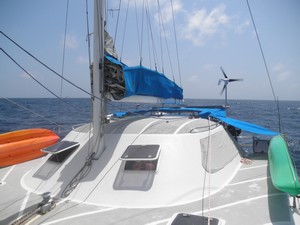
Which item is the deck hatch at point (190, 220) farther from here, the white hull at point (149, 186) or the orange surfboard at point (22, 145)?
the orange surfboard at point (22, 145)

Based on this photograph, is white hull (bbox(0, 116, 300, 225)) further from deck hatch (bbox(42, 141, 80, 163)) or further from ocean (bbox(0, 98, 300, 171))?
ocean (bbox(0, 98, 300, 171))

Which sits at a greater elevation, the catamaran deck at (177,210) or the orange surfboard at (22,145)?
the orange surfboard at (22,145)

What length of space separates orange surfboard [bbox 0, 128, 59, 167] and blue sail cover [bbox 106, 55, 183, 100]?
205 inches

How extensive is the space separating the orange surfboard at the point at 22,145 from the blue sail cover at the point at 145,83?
17.1ft

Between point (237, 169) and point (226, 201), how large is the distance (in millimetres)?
2440

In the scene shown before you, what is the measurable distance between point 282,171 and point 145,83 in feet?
14.1

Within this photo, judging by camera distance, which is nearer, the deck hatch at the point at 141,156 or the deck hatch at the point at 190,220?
the deck hatch at the point at 190,220

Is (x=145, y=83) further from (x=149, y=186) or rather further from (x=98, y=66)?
(x=149, y=186)

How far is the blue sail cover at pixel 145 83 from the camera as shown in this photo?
6296mm

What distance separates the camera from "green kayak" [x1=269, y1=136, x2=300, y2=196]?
4.66 metres

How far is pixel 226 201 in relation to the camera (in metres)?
5.31

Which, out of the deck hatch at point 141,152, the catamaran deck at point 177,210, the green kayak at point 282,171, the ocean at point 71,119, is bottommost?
the catamaran deck at point 177,210

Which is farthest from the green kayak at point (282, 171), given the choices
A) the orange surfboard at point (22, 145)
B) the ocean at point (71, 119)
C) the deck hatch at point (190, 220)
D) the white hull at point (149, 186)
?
the orange surfboard at point (22, 145)

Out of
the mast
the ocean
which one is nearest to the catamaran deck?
the mast
